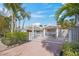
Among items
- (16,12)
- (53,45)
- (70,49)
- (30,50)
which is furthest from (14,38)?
(70,49)

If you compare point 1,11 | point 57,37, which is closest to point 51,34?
point 57,37

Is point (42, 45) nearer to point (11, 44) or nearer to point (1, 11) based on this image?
point (11, 44)

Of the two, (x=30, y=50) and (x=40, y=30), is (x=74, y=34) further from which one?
(x=30, y=50)

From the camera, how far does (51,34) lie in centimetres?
664

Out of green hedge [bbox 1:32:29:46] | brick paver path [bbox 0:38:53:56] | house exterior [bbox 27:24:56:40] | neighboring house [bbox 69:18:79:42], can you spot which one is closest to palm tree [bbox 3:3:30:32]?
green hedge [bbox 1:32:29:46]

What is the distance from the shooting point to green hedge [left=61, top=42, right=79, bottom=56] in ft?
21.6

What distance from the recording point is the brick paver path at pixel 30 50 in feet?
21.7

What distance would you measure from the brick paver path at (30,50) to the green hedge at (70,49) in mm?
287

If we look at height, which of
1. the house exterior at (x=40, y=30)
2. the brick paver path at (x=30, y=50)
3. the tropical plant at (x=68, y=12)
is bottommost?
the brick paver path at (x=30, y=50)

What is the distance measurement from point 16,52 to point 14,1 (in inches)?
38.8

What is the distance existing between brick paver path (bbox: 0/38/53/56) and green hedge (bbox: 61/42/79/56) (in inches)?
11.3

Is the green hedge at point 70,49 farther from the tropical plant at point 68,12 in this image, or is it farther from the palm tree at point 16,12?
the palm tree at point 16,12

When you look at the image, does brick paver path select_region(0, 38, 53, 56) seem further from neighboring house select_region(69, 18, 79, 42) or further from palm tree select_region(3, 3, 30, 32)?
neighboring house select_region(69, 18, 79, 42)

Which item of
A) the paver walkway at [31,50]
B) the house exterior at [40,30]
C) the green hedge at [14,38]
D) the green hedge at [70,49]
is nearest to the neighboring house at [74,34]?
the green hedge at [70,49]
